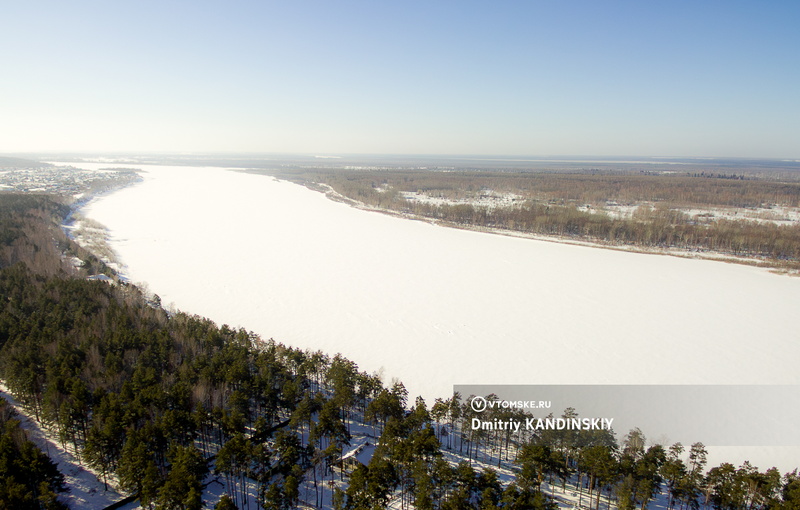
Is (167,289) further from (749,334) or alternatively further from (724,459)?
(749,334)

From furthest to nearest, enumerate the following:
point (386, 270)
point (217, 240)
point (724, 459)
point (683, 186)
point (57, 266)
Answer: point (683, 186) < point (217, 240) < point (386, 270) < point (57, 266) < point (724, 459)

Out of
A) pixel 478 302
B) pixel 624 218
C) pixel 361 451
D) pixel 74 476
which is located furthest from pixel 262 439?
pixel 624 218

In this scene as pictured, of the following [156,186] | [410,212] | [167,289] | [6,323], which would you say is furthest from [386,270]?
[156,186]

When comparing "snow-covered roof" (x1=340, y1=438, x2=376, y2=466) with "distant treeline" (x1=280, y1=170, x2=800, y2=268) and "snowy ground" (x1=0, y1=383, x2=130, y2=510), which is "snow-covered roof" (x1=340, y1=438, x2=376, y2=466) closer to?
"snowy ground" (x1=0, y1=383, x2=130, y2=510)

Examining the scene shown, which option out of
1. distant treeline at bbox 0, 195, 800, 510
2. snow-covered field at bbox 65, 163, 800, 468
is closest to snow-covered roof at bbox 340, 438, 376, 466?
distant treeline at bbox 0, 195, 800, 510

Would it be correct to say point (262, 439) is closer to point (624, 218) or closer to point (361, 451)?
point (361, 451)

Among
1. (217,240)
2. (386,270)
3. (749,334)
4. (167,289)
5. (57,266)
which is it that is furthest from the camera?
(217,240)
